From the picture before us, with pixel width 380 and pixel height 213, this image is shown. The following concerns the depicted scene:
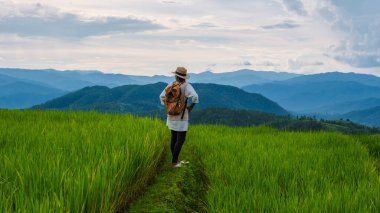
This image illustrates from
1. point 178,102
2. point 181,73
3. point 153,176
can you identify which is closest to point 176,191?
point 153,176

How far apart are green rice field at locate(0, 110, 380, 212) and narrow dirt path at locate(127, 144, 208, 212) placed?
3 centimetres

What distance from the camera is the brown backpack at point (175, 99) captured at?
7355 mm

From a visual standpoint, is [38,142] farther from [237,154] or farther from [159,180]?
[237,154]

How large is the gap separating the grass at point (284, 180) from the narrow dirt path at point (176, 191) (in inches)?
13.5

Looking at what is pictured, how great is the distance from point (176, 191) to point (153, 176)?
103 cm

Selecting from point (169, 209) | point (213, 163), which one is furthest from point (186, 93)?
point (169, 209)

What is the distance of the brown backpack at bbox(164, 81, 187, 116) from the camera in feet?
24.1

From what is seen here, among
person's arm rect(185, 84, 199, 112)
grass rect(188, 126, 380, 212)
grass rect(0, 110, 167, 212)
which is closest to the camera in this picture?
grass rect(0, 110, 167, 212)

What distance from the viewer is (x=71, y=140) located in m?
6.41

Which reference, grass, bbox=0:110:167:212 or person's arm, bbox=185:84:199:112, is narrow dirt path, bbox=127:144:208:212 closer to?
grass, bbox=0:110:167:212

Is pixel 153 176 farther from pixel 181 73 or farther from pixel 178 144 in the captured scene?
pixel 181 73

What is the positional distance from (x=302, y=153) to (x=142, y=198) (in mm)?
4111

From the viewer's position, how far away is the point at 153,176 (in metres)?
6.75

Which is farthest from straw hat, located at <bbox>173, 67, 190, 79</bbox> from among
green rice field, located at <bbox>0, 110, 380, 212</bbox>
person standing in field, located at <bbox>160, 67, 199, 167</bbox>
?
green rice field, located at <bbox>0, 110, 380, 212</bbox>
